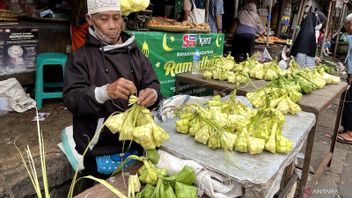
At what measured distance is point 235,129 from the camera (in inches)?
74.5

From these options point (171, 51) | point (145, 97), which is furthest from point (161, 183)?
point (171, 51)

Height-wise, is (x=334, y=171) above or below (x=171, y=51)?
below

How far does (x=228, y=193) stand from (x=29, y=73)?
408cm

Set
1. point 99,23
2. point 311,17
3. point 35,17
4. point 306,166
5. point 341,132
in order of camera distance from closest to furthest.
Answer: point 99,23 < point 306,166 < point 35,17 < point 341,132 < point 311,17

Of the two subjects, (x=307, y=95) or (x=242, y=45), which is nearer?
(x=307, y=95)

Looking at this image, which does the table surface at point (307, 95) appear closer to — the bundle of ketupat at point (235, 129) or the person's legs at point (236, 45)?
the bundle of ketupat at point (235, 129)

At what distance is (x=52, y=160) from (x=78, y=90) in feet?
5.08

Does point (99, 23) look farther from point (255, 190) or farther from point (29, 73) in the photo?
point (29, 73)

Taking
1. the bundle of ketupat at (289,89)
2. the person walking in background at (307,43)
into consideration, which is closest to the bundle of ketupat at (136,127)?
the bundle of ketupat at (289,89)

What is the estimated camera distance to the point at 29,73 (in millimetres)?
4641

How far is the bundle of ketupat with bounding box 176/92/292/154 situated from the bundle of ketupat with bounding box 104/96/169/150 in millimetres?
338

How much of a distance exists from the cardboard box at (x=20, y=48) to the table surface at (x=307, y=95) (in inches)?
92.0

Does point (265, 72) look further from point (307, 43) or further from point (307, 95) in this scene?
point (307, 43)

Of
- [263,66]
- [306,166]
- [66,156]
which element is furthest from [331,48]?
[66,156]
